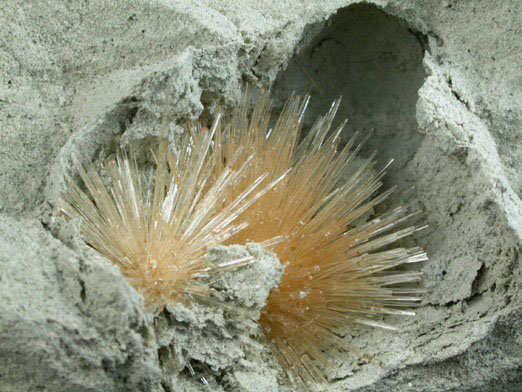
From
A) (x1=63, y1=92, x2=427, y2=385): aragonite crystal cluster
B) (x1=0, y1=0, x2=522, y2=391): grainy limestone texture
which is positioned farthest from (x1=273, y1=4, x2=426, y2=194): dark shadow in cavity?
(x1=63, y1=92, x2=427, y2=385): aragonite crystal cluster

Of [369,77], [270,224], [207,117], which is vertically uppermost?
[369,77]

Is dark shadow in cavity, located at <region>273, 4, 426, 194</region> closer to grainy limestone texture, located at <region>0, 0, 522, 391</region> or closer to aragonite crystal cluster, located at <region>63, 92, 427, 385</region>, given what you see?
grainy limestone texture, located at <region>0, 0, 522, 391</region>

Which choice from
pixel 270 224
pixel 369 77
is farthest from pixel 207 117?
pixel 369 77

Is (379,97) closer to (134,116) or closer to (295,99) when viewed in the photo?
(295,99)

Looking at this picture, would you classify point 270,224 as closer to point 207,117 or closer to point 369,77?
point 207,117

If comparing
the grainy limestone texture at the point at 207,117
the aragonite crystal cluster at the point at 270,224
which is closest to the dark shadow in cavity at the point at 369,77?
the grainy limestone texture at the point at 207,117

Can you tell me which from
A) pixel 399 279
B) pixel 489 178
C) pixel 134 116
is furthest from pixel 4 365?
pixel 489 178
